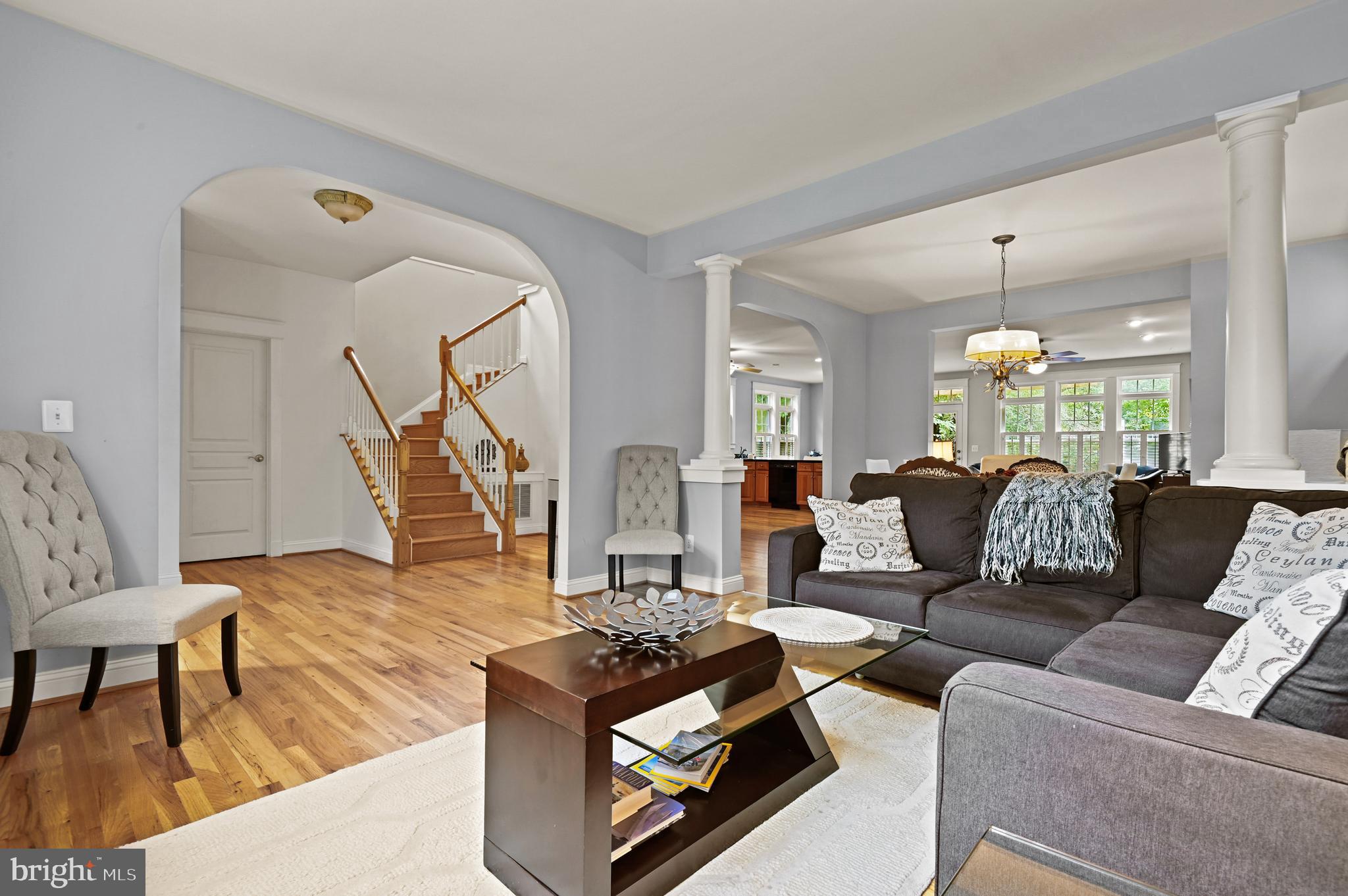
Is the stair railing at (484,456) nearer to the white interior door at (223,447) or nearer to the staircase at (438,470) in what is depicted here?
the staircase at (438,470)

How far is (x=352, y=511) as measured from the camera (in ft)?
20.0

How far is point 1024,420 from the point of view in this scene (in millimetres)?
11648

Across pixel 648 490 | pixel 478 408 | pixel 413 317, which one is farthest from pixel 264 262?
pixel 648 490

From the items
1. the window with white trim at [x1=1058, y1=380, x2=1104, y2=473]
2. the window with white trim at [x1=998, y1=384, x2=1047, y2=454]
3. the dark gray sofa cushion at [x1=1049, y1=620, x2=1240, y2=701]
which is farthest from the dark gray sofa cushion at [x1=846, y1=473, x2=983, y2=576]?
the window with white trim at [x1=998, y1=384, x2=1047, y2=454]

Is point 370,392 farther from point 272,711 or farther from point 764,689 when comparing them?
point 764,689

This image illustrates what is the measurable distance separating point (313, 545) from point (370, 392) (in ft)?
4.95

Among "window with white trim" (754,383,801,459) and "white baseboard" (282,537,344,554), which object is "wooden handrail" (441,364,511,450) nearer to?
"white baseboard" (282,537,344,554)

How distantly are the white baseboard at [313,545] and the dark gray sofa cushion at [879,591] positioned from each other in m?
4.90

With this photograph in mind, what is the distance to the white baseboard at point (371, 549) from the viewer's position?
550 cm

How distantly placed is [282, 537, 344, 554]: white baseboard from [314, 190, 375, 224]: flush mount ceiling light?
10.5ft

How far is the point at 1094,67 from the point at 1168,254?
10.7 feet

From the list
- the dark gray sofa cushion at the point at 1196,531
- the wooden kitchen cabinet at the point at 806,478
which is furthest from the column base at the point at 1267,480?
the wooden kitchen cabinet at the point at 806,478

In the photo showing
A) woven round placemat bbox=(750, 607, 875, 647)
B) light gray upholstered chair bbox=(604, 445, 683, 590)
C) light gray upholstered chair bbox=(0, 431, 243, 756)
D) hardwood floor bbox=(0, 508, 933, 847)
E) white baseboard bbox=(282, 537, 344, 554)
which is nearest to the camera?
hardwood floor bbox=(0, 508, 933, 847)

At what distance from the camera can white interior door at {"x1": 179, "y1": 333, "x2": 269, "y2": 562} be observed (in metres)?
5.36
